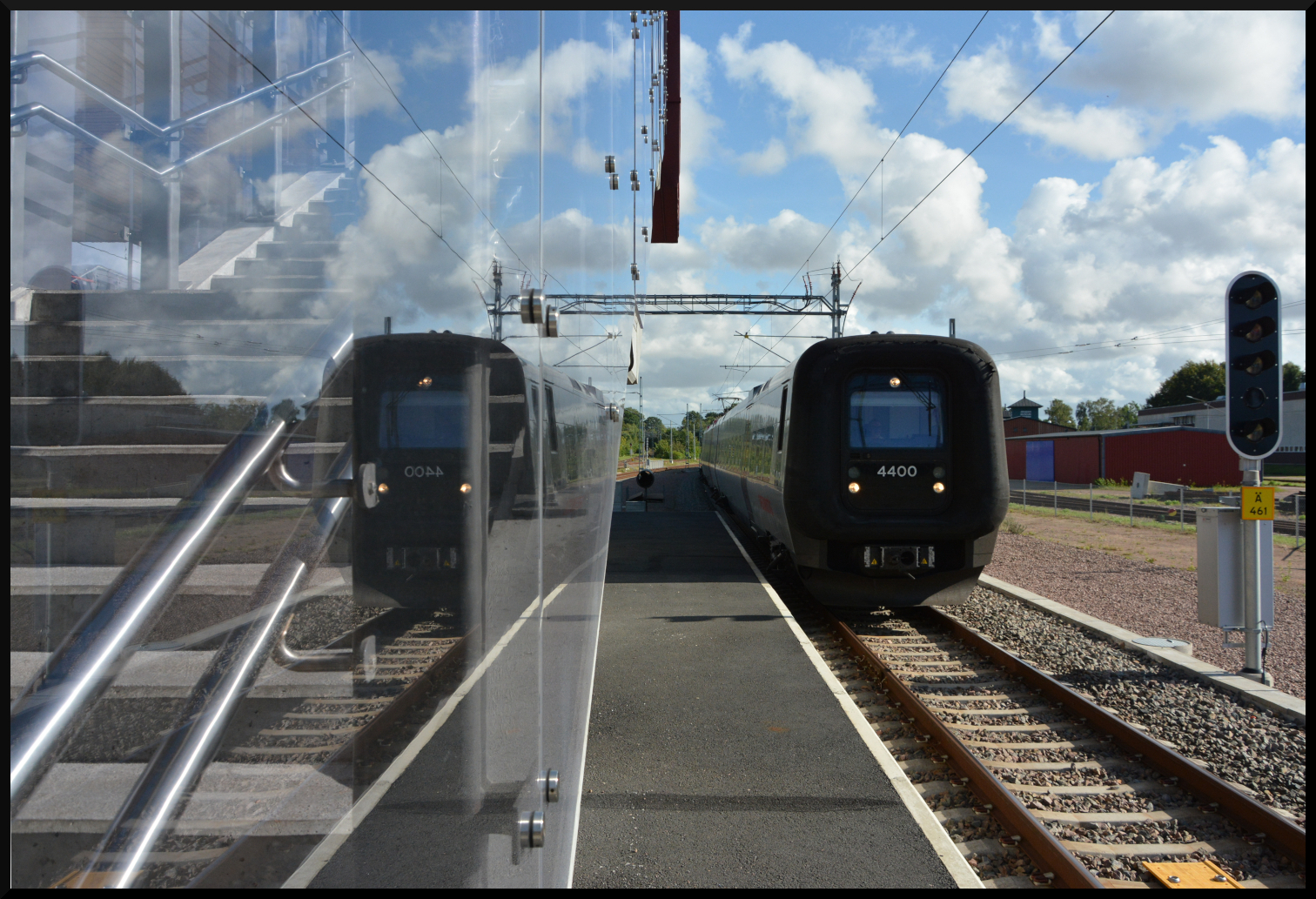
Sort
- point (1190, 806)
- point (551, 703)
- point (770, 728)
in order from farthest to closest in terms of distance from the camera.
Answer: point (770, 728)
point (1190, 806)
point (551, 703)

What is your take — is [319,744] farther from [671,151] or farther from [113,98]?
[671,151]

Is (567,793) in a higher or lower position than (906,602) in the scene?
higher

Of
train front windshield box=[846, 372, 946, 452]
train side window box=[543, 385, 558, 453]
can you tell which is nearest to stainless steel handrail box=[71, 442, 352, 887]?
train side window box=[543, 385, 558, 453]

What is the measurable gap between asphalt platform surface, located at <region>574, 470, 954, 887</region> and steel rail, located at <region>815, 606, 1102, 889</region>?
0.56 m

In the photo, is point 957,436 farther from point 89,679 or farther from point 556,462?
point 89,679

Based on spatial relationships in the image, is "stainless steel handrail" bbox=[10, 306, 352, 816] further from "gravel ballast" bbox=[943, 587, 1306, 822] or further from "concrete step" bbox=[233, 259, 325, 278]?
"gravel ballast" bbox=[943, 587, 1306, 822]

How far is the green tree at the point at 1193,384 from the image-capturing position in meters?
69.4

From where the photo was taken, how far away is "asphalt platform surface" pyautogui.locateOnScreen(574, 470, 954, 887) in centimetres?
335

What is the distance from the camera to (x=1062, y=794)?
4262 mm

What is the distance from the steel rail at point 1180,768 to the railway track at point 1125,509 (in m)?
13.1

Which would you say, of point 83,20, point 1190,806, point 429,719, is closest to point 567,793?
point 429,719

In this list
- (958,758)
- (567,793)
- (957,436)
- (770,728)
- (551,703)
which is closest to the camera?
(551,703)

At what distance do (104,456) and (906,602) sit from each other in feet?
27.8

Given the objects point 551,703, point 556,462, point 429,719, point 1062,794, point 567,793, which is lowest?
point 1062,794
